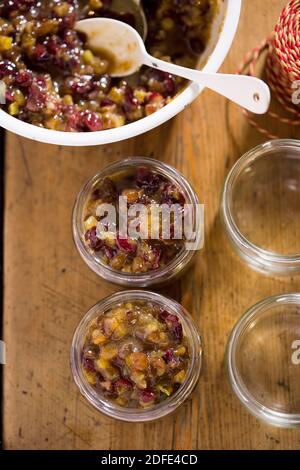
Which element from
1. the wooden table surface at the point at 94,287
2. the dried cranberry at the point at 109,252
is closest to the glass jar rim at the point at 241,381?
the wooden table surface at the point at 94,287

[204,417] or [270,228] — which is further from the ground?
[270,228]

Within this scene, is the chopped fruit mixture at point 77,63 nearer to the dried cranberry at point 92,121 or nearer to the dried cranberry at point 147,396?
the dried cranberry at point 92,121

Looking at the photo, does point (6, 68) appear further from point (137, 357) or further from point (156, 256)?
point (137, 357)

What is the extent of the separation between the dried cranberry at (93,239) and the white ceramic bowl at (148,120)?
147 millimetres

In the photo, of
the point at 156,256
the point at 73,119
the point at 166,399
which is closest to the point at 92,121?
the point at 73,119

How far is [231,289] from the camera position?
1.26 metres

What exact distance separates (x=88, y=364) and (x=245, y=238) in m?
0.33

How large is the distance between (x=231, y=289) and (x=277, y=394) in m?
0.20

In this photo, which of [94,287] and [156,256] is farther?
[94,287]

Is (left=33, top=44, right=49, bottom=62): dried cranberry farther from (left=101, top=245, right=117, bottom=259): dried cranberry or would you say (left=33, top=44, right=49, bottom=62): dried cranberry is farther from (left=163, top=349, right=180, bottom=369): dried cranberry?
(left=163, top=349, right=180, bottom=369): dried cranberry

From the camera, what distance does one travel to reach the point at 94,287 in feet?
4.22

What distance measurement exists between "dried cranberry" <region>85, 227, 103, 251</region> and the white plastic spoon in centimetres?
27
